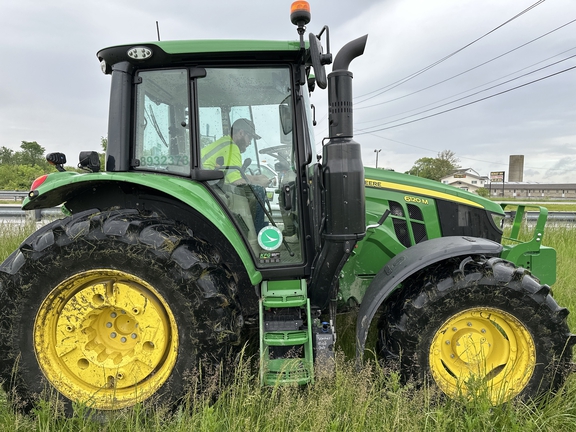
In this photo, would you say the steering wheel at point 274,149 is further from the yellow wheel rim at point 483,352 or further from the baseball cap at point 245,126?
the yellow wheel rim at point 483,352

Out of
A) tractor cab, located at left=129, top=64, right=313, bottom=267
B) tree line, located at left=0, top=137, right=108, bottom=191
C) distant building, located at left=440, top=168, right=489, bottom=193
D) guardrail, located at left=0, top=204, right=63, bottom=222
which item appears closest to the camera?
tractor cab, located at left=129, top=64, right=313, bottom=267

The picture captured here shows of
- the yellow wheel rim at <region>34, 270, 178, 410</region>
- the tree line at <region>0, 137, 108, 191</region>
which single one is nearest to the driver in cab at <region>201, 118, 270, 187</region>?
the yellow wheel rim at <region>34, 270, 178, 410</region>

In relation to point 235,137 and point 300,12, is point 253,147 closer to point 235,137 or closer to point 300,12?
point 235,137

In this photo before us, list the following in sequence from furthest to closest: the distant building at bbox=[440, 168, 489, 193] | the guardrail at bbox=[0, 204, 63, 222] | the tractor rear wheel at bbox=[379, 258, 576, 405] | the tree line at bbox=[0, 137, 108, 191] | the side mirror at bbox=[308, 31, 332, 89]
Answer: the distant building at bbox=[440, 168, 489, 193]
the tree line at bbox=[0, 137, 108, 191]
the guardrail at bbox=[0, 204, 63, 222]
the tractor rear wheel at bbox=[379, 258, 576, 405]
the side mirror at bbox=[308, 31, 332, 89]

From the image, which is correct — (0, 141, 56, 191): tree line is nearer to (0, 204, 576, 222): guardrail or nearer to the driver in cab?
(0, 204, 576, 222): guardrail

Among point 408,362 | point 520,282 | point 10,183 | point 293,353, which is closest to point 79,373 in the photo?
point 293,353

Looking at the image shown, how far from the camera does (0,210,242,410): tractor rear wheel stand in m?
2.01

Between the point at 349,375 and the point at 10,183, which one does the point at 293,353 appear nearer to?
the point at 349,375

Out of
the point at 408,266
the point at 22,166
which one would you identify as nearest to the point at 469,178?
the point at 22,166

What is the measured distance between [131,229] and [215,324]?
0.71 m

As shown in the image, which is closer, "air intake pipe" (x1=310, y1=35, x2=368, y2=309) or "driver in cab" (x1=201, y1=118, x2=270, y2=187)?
"air intake pipe" (x1=310, y1=35, x2=368, y2=309)

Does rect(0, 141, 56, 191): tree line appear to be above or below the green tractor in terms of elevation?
above

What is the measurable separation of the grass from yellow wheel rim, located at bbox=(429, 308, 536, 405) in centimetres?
11

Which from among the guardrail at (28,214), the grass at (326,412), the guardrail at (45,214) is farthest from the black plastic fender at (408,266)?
the guardrail at (28,214)
